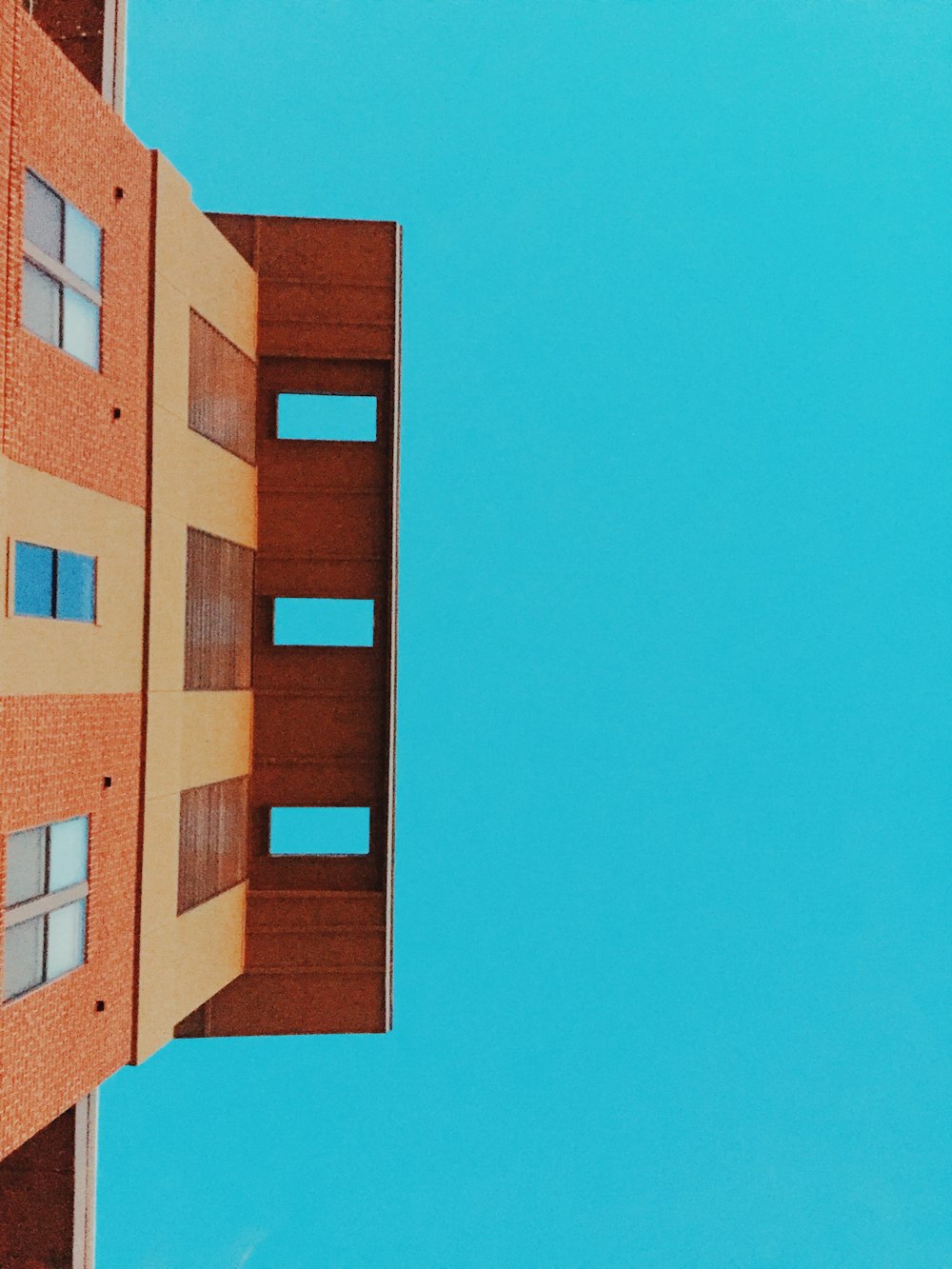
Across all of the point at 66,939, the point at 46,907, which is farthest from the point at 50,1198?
the point at 46,907

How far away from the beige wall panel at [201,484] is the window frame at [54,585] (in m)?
2.23

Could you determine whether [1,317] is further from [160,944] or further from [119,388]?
[160,944]

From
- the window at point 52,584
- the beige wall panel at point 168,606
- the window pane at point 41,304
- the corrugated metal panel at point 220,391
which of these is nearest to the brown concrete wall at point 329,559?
the corrugated metal panel at point 220,391

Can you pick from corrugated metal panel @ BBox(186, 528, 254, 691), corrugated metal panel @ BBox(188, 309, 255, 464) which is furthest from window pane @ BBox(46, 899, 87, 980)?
corrugated metal panel @ BBox(188, 309, 255, 464)

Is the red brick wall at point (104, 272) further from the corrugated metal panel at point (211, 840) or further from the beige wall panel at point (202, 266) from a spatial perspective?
the corrugated metal panel at point (211, 840)

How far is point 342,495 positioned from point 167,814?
302 inches

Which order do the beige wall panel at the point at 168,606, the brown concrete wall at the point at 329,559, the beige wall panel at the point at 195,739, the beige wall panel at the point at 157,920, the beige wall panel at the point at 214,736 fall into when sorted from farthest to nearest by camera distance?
the brown concrete wall at the point at 329,559
the beige wall panel at the point at 214,736
the beige wall panel at the point at 195,739
the beige wall panel at the point at 168,606
the beige wall panel at the point at 157,920

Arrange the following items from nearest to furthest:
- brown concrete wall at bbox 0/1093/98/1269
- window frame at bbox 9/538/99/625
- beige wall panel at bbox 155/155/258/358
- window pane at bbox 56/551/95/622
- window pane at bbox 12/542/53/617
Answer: window frame at bbox 9/538/99/625 → window pane at bbox 12/542/53/617 → window pane at bbox 56/551/95/622 → beige wall panel at bbox 155/155/258/358 → brown concrete wall at bbox 0/1093/98/1269

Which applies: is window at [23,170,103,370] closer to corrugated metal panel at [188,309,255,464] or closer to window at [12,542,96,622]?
window at [12,542,96,622]

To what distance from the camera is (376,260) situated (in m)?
21.3

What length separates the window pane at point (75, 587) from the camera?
13367 mm

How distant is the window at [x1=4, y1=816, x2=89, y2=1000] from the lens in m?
12.5

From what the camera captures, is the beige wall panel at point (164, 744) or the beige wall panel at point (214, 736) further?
the beige wall panel at point (214, 736)

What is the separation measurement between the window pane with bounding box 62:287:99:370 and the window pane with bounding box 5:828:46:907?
6.34 meters
